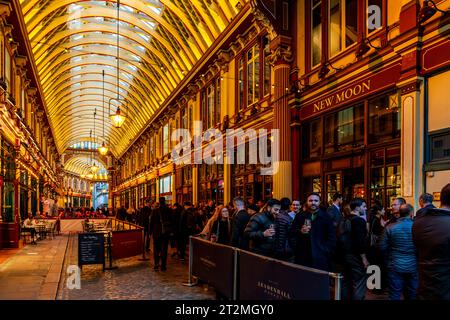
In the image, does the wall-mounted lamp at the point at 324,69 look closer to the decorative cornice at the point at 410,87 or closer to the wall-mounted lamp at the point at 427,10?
the decorative cornice at the point at 410,87

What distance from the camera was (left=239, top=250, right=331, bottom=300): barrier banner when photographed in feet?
14.8

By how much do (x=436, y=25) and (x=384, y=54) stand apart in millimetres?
1642

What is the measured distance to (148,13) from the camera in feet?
82.7

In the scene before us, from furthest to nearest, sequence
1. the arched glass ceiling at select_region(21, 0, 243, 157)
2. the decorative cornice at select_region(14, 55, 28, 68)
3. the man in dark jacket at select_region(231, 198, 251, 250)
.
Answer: the arched glass ceiling at select_region(21, 0, 243, 157) < the decorative cornice at select_region(14, 55, 28, 68) < the man in dark jacket at select_region(231, 198, 251, 250)

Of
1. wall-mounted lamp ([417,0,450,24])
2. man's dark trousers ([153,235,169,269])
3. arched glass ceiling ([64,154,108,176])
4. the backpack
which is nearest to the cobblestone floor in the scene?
man's dark trousers ([153,235,169,269])

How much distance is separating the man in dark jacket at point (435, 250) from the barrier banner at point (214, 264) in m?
2.88

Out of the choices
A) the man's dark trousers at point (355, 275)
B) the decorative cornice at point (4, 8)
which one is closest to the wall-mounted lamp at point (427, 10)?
the man's dark trousers at point (355, 275)

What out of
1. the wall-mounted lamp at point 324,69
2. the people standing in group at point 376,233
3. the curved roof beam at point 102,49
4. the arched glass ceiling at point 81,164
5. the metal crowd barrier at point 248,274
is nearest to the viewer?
the metal crowd barrier at point 248,274

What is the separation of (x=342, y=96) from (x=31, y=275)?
8.62 meters

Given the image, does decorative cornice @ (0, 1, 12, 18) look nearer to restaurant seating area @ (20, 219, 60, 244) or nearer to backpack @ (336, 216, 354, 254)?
restaurant seating area @ (20, 219, 60, 244)

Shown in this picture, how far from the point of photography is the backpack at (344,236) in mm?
6652

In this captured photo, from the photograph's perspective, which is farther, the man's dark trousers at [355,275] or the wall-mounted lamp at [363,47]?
the wall-mounted lamp at [363,47]

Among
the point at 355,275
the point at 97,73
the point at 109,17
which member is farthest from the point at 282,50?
the point at 97,73

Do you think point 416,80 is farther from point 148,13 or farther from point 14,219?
point 148,13
